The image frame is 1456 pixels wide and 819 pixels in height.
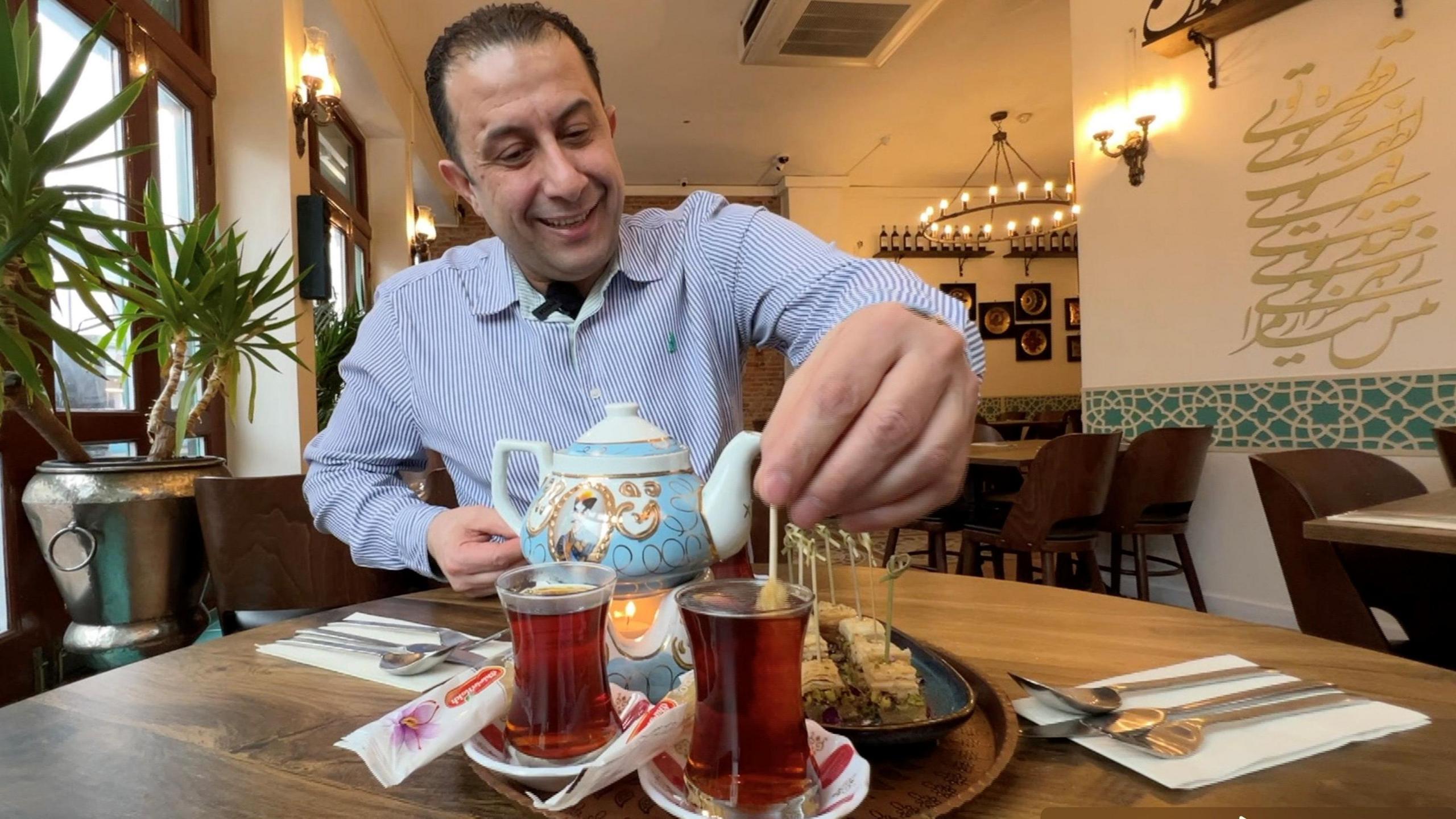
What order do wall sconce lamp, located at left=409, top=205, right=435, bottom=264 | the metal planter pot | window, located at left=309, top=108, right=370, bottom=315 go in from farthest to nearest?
wall sconce lamp, located at left=409, top=205, right=435, bottom=264, window, located at left=309, top=108, right=370, bottom=315, the metal planter pot

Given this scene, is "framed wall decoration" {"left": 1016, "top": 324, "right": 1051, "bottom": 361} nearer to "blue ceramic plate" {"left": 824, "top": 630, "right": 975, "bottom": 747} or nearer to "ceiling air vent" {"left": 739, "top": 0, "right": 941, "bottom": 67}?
"ceiling air vent" {"left": 739, "top": 0, "right": 941, "bottom": 67}

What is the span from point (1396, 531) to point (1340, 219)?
7.86ft

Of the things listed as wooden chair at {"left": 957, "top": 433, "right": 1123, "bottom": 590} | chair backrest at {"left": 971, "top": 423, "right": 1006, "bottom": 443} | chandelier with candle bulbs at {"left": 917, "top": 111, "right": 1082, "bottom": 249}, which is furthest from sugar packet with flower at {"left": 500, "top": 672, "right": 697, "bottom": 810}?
chandelier with candle bulbs at {"left": 917, "top": 111, "right": 1082, "bottom": 249}

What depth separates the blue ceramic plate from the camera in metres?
0.60

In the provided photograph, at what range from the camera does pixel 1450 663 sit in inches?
57.5

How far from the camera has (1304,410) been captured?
3213 mm

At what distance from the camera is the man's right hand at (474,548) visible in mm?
1081

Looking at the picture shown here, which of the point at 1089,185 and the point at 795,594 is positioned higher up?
the point at 1089,185

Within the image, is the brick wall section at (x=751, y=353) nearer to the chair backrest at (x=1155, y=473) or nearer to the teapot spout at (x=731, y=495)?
the chair backrest at (x=1155, y=473)

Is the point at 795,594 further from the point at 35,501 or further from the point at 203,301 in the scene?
the point at 203,301

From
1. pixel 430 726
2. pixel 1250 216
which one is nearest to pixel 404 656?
pixel 430 726

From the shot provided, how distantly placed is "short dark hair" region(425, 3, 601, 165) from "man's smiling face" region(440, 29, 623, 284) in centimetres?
1

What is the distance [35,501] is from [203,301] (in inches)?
24.0

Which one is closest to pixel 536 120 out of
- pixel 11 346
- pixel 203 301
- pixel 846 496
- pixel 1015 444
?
pixel 846 496
